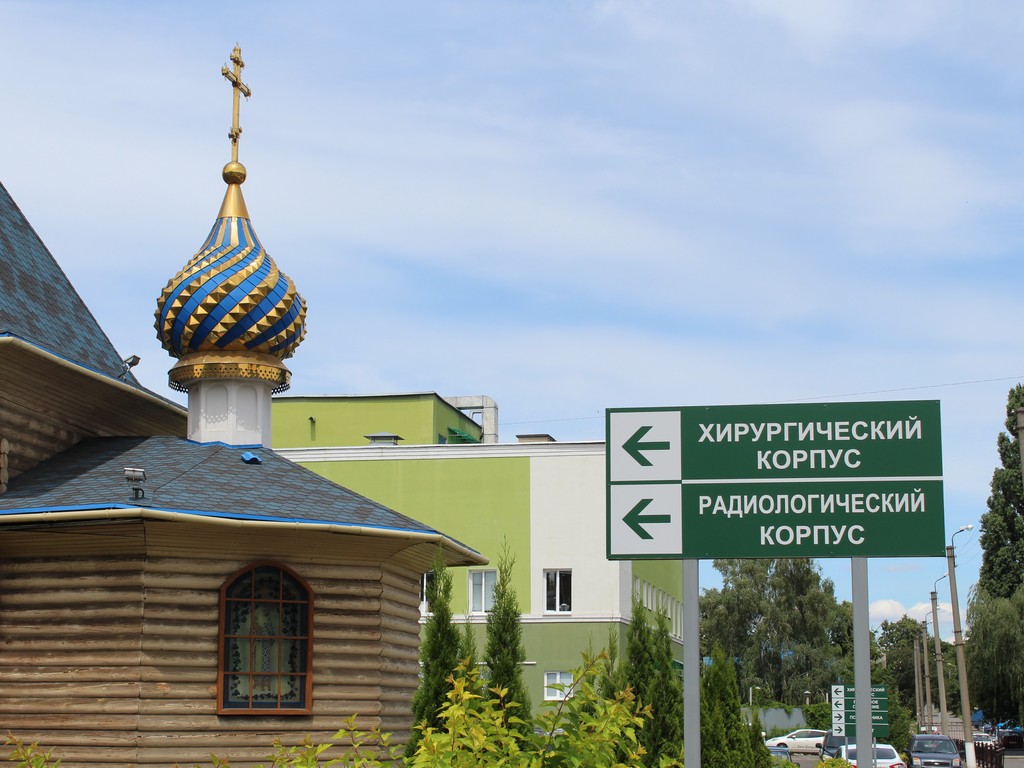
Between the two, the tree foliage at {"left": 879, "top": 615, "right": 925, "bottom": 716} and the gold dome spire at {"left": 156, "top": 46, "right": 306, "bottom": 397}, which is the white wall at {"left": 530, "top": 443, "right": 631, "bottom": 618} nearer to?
the gold dome spire at {"left": 156, "top": 46, "right": 306, "bottom": 397}

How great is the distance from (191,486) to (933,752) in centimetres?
2968

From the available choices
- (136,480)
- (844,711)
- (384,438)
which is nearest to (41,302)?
(136,480)

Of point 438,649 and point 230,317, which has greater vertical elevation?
point 230,317

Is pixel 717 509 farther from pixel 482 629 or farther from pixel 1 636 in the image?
pixel 482 629

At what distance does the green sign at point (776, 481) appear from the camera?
919 centimetres

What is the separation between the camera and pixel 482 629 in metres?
37.4

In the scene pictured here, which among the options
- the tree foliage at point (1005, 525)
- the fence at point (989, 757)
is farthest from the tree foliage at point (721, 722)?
the tree foliage at point (1005, 525)

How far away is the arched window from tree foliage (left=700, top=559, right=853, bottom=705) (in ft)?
176

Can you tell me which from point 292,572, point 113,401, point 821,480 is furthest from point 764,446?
point 113,401

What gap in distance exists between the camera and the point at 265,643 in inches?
608

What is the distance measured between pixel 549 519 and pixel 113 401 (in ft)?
Answer: 70.2

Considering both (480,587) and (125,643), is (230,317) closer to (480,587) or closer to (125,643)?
(125,643)

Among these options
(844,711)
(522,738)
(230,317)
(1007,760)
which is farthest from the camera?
(1007,760)

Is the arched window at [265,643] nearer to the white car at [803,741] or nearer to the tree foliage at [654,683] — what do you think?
the tree foliage at [654,683]
